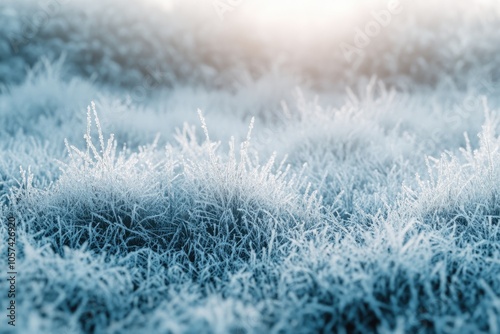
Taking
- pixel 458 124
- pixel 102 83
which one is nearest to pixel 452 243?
pixel 458 124

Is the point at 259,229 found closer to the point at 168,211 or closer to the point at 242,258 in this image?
the point at 242,258

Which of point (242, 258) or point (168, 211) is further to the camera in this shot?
point (168, 211)

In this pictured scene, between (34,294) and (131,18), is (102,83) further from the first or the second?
(34,294)

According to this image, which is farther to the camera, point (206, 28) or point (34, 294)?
point (206, 28)

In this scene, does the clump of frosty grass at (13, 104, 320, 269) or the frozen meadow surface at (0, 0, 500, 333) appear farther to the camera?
the clump of frosty grass at (13, 104, 320, 269)

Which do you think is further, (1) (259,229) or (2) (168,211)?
(2) (168,211)

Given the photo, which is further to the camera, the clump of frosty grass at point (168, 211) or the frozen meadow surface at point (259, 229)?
the clump of frosty grass at point (168, 211)

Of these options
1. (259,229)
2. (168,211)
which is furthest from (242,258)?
(168,211)

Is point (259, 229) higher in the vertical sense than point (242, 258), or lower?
higher
